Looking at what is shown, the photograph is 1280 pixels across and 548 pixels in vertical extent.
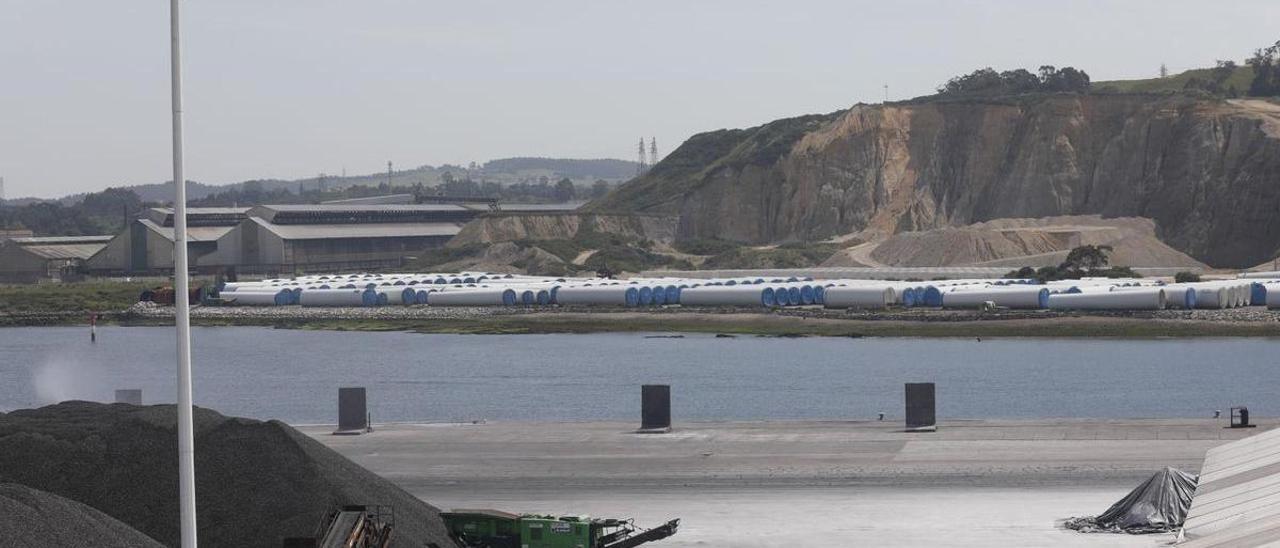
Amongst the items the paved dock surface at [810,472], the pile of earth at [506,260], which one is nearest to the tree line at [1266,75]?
the pile of earth at [506,260]

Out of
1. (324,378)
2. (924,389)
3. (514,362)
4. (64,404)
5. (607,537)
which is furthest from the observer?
(514,362)

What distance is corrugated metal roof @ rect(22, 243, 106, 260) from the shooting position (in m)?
187

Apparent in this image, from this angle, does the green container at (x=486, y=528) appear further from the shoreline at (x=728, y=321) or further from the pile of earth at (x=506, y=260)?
the pile of earth at (x=506, y=260)

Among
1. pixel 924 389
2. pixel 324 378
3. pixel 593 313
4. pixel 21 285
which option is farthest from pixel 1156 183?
pixel 924 389

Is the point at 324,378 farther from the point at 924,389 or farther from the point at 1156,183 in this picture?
the point at 1156,183

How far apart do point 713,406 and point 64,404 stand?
3647 cm

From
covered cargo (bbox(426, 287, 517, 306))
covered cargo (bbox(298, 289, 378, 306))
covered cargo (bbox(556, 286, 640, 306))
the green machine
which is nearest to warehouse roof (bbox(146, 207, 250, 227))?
covered cargo (bbox(298, 289, 378, 306))

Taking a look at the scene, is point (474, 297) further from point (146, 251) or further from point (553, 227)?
point (146, 251)

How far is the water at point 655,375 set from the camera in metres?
65.1

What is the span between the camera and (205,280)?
165 metres

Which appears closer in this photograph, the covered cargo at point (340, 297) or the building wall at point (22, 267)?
the covered cargo at point (340, 297)

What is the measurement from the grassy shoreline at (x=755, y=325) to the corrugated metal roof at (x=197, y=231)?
44.4 m

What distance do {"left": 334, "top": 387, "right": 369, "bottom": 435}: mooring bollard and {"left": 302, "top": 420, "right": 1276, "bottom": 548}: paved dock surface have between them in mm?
605

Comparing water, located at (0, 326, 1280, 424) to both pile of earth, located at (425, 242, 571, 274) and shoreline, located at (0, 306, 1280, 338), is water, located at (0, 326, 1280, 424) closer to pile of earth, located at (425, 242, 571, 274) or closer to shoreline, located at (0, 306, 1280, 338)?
shoreline, located at (0, 306, 1280, 338)
